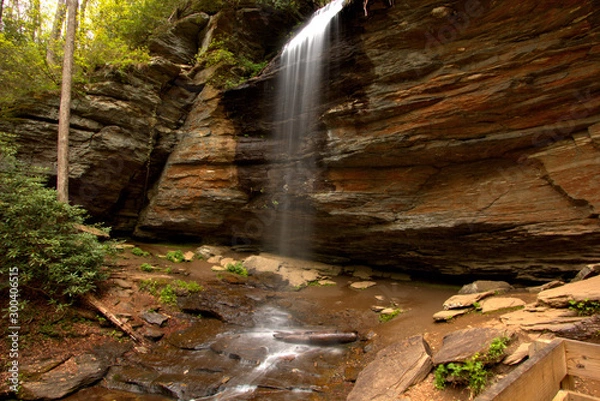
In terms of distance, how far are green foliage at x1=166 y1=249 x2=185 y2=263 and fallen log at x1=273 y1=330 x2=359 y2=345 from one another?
732cm

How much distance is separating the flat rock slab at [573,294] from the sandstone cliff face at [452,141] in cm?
291

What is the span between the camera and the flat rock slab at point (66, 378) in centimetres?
464

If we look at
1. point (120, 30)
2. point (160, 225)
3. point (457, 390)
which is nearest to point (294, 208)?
point (160, 225)

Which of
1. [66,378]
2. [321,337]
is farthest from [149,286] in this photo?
[321,337]

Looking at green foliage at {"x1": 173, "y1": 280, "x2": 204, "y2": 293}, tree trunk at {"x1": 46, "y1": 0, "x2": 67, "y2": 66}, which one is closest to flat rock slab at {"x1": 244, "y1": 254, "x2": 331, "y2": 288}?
green foliage at {"x1": 173, "y1": 280, "x2": 204, "y2": 293}

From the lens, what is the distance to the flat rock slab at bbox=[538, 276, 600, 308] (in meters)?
4.75

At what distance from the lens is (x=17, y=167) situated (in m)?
6.92

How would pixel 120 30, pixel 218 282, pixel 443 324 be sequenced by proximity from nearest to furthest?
pixel 443 324
pixel 218 282
pixel 120 30

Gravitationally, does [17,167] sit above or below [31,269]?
above

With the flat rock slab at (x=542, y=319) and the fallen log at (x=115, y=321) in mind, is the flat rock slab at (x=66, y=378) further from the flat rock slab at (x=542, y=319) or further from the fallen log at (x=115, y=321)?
the flat rock slab at (x=542, y=319)

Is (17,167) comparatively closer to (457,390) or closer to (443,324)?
(457,390)

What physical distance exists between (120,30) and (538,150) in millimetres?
19056

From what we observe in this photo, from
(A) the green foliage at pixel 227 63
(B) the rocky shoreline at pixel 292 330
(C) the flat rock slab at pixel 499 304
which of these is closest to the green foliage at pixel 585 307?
(B) the rocky shoreline at pixel 292 330

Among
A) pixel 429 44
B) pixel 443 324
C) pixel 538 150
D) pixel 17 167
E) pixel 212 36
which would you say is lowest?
pixel 443 324
